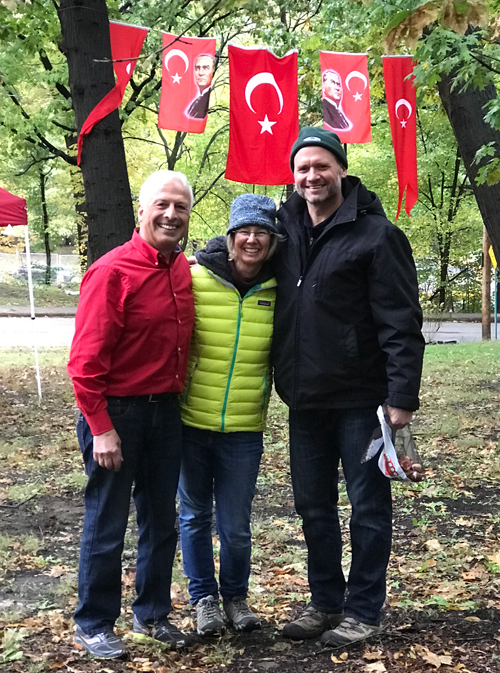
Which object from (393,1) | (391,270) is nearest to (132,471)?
(391,270)

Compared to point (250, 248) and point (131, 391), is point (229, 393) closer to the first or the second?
point (131, 391)

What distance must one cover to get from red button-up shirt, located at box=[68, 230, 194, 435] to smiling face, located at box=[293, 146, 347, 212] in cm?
70

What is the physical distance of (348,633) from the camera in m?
3.31

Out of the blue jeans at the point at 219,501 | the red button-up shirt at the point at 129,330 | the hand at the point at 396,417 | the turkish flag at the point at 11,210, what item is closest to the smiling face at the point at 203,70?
the turkish flag at the point at 11,210

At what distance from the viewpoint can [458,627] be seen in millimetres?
3510

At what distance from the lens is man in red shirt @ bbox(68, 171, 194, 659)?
305 cm

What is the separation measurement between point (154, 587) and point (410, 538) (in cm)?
221

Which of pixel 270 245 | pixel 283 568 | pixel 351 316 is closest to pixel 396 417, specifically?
pixel 351 316

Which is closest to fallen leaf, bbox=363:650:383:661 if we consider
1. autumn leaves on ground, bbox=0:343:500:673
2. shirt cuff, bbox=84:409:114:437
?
autumn leaves on ground, bbox=0:343:500:673

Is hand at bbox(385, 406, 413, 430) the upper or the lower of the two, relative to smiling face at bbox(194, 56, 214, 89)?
lower

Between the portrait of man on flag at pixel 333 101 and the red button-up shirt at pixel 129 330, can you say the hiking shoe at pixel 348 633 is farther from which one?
the portrait of man on flag at pixel 333 101

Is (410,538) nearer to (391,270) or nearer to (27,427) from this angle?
(391,270)

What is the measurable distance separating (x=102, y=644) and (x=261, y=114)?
27.0 feet

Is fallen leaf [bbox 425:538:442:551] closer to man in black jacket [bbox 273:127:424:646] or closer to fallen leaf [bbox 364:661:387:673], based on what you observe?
man in black jacket [bbox 273:127:424:646]
